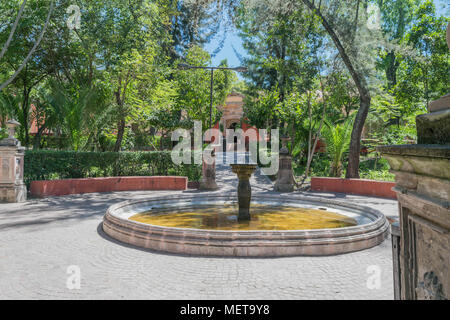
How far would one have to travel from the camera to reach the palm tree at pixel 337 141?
16812mm

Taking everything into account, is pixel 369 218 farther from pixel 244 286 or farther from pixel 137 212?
pixel 137 212

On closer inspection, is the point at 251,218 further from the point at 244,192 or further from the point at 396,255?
the point at 396,255

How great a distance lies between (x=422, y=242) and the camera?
6.56 ft

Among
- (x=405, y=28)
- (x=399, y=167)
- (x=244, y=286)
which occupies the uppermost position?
(x=405, y=28)

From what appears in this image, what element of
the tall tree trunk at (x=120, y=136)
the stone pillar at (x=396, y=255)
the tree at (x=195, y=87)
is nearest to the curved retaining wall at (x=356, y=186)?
the tall tree trunk at (x=120, y=136)

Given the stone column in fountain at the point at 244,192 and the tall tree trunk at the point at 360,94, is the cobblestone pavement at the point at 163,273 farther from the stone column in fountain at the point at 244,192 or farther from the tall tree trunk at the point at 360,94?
the tall tree trunk at the point at 360,94

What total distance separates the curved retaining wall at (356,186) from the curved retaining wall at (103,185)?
21.9ft

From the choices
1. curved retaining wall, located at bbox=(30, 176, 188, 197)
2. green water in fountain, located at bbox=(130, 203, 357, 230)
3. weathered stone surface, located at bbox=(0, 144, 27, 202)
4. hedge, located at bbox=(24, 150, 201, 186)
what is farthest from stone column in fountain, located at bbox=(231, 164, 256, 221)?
hedge, located at bbox=(24, 150, 201, 186)

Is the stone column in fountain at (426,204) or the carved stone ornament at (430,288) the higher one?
the stone column in fountain at (426,204)

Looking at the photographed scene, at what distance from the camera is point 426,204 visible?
6.12ft

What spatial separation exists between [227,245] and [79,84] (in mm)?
16130

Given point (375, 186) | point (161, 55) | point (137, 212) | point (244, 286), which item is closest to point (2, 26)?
point (161, 55)

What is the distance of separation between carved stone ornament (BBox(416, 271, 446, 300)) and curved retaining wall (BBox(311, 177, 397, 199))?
12.0 metres

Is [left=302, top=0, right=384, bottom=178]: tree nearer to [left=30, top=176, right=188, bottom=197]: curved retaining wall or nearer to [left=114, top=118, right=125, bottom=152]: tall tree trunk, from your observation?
[left=30, top=176, right=188, bottom=197]: curved retaining wall
